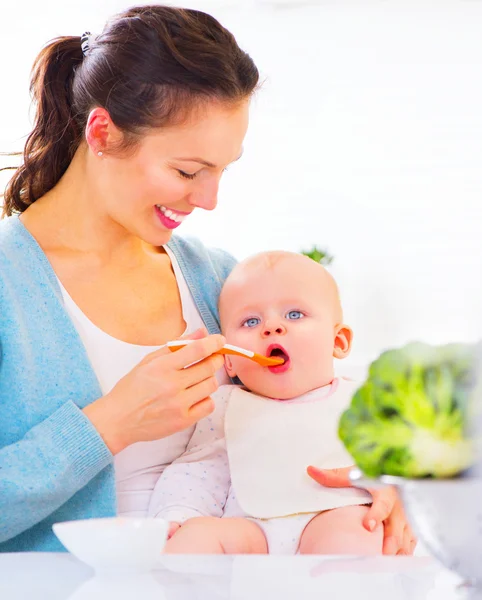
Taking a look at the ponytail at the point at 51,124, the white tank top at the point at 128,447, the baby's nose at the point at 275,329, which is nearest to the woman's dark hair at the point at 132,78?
the ponytail at the point at 51,124

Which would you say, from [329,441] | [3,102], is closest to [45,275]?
[329,441]

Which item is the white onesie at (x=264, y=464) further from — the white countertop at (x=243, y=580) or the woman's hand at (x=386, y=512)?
the white countertop at (x=243, y=580)

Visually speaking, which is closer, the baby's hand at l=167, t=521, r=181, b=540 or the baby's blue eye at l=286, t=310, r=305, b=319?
the baby's hand at l=167, t=521, r=181, b=540

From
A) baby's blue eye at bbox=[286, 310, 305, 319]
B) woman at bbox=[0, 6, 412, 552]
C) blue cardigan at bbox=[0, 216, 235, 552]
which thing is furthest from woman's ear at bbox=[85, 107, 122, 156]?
baby's blue eye at bbox=[286, 310, 305, 319]

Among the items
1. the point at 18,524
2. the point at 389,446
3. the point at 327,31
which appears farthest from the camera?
the point at 327,31

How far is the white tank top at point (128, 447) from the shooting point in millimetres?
1584

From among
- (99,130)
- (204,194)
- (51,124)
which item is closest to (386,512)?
(204,194)

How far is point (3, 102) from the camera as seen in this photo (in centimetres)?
481

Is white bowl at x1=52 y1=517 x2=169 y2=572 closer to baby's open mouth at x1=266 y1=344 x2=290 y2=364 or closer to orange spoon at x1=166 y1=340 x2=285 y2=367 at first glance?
orange spoon at x1=166 y1=340 x2=285 y2=367

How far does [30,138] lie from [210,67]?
0.48 meters

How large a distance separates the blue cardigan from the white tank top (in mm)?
64

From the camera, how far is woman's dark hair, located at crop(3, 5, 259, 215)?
5.16 ft

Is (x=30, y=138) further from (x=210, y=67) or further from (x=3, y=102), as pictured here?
(x=3, y=102)

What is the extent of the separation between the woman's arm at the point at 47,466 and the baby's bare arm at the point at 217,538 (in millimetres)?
192
